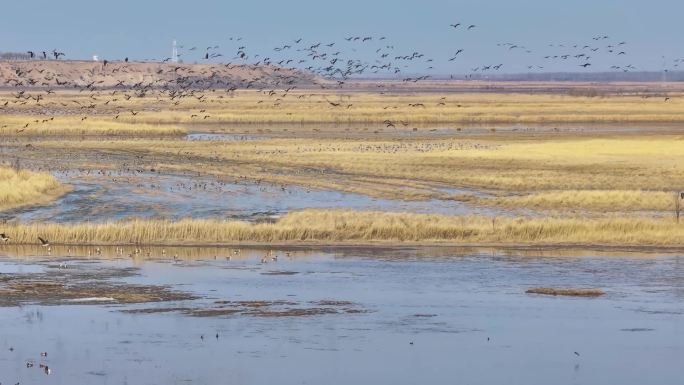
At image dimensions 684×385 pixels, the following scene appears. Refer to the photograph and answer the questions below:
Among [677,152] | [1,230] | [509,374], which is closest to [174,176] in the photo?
[1,230]

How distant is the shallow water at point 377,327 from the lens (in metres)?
22.4

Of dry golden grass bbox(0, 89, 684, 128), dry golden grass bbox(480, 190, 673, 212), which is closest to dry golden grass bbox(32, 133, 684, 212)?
dry golden grass bbox(480, 190, 673, 212)

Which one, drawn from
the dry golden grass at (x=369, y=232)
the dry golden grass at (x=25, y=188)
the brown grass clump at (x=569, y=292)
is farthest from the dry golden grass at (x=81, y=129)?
the brown grass clump at (x=569, y=292)

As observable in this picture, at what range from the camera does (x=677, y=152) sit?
224 ft

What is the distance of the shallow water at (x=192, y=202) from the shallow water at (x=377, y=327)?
9.03 metres

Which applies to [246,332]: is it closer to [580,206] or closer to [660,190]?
[580,206]

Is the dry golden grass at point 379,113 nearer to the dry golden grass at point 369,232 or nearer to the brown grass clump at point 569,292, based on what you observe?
the dry golden grass at point 369,232

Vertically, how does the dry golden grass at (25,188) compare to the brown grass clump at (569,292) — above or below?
above

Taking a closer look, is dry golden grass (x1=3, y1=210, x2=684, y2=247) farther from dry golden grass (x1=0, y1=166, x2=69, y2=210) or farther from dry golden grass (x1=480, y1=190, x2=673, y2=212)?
dry golden grass (x1=0, y1=166, x2=69, y2=210)

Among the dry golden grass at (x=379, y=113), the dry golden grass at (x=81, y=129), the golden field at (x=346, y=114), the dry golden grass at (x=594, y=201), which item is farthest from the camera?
the dry golden grass at (x=379, y=113)

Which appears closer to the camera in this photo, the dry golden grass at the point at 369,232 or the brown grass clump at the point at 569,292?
the brown grass clump at the point at 569,292

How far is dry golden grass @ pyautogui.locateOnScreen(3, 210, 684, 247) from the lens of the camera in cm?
3906

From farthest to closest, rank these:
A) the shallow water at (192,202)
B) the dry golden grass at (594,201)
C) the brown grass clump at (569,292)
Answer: the dry golden grass at (594,201) < the shallow water at (192,202) < the brown grass clump at (569,292)

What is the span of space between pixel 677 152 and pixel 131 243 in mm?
37577
